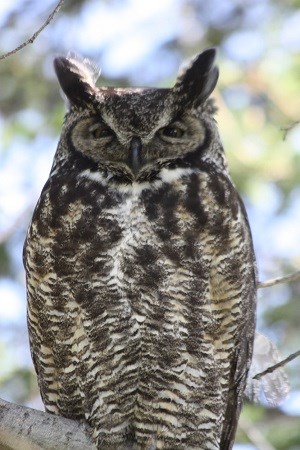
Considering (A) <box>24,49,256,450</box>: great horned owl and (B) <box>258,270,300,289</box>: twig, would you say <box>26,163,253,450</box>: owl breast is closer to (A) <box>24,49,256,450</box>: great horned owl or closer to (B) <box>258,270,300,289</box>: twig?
(A) <box>24,49,256,450</box>: great horned owl

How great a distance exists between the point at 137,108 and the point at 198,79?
289mm

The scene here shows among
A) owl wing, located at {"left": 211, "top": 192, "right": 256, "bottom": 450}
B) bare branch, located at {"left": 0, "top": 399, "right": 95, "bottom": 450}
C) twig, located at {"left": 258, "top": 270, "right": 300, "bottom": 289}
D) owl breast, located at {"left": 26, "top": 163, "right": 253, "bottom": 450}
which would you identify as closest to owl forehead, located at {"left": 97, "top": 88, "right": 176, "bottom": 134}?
owl breast, located at {"left": 26, "top": 163, "right": 253, "bottom": 450}

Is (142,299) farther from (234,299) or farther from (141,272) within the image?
(234,299)

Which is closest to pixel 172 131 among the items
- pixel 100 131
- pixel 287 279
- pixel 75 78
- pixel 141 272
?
pixel 100 131

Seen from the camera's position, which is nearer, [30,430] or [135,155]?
[30,430]

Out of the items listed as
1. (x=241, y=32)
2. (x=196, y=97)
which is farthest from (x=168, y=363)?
(x=241, y=32)

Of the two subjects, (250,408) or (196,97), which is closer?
(196,97)

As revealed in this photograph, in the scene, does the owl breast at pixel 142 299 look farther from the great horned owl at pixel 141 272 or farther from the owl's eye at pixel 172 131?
the owl's eye at pixel 172 131

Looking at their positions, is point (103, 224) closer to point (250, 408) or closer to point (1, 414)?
point (1, 414)

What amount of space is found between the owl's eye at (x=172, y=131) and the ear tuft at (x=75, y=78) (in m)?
0.32

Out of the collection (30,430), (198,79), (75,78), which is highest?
(198,79)

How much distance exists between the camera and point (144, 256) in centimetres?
373

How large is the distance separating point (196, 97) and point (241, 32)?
3.65m

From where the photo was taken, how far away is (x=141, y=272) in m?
3.72
